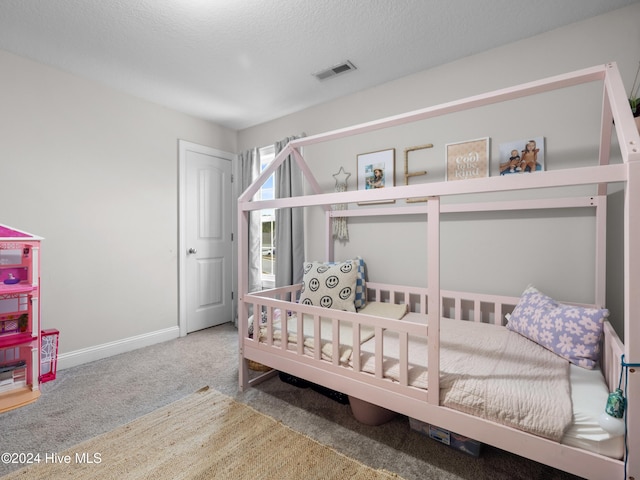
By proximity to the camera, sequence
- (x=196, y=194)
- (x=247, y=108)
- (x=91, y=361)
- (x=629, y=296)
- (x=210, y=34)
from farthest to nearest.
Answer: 1. (x=196, y=194)
2. (x=247, y=108)
3. (x=91, y=361)
4. (x=210, y=34)
5. (x=629, y=296)

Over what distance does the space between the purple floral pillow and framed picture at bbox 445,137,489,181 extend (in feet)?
3.01

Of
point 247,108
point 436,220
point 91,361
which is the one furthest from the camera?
point 247,108

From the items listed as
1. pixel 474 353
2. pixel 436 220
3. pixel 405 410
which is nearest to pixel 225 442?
pixel 405 410

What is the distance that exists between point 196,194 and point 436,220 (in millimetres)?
2887

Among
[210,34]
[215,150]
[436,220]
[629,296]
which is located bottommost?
[629,296]

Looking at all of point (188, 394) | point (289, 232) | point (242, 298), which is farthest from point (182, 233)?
point (188, 394)

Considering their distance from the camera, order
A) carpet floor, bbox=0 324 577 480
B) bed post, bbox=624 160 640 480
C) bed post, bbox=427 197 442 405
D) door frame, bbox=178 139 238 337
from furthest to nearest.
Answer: door frame, bbox=178 139 238 337
carpet floor, bbox=0 324 577 480
bed post, bbox=427 197 442 405
bed post, bbox=624 160 640 480

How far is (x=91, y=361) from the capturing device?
2.63 m

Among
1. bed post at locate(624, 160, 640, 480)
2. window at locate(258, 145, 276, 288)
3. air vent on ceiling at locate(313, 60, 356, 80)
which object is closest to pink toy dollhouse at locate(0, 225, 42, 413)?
window at locate(258, 145, 276, 288)

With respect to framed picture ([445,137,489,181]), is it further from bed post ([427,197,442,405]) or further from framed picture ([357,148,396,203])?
bed post ([427,197,442,405])

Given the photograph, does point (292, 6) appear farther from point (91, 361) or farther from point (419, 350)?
point (91, 361)

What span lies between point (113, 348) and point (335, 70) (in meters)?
3.05

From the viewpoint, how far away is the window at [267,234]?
359 cm

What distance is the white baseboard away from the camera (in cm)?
252
